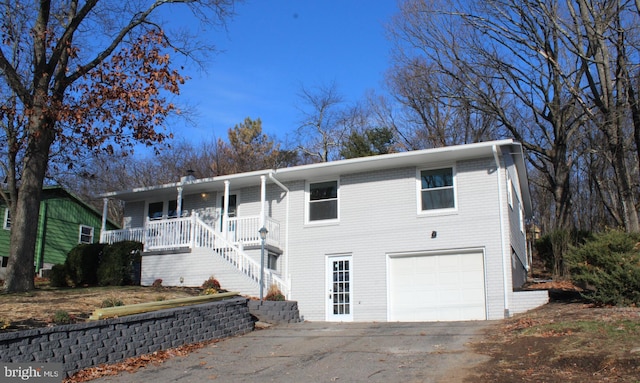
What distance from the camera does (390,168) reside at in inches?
648

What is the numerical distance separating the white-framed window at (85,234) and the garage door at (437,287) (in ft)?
65.9

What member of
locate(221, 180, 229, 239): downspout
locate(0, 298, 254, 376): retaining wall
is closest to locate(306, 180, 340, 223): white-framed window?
locate(221, 180, 229, 239): downspout

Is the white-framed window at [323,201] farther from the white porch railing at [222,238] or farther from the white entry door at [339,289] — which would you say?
the white entry door at [339,289]

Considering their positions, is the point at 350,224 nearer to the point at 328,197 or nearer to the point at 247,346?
the point at 328,197

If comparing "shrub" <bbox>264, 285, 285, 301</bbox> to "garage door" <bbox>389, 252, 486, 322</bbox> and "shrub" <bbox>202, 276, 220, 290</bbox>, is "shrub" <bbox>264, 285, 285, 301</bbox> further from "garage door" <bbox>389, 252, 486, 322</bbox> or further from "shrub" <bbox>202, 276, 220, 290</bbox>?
"garage door" <bbox>389, 252, 486, 322</bbox>

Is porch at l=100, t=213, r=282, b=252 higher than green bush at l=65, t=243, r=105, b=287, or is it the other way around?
porch at l=100, t=213, r=282, b=252

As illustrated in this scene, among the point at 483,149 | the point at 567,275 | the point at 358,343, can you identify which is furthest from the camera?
the point at 567,275

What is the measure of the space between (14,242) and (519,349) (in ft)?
39.9

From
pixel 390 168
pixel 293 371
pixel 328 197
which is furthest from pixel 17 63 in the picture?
pixel 293 371

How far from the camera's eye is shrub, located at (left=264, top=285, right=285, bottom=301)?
49.8ft

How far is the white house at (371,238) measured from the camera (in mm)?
14773

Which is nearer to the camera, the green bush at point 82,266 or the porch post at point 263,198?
the porch post at point 263,198

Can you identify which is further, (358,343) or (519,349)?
(358,343)

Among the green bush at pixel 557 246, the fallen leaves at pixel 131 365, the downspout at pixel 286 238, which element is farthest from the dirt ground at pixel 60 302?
the green bush at pixel 557 246
